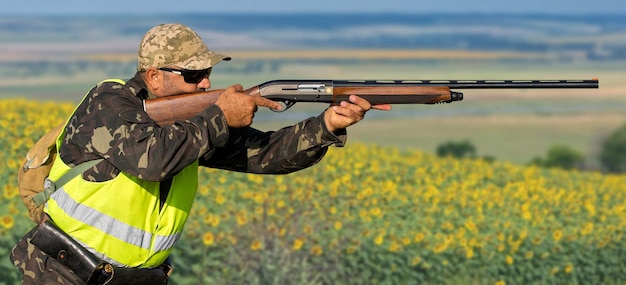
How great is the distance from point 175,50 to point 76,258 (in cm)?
100

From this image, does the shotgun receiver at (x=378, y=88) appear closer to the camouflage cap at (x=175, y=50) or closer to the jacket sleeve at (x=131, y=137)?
the camouflage cap at (x=175, y=50)

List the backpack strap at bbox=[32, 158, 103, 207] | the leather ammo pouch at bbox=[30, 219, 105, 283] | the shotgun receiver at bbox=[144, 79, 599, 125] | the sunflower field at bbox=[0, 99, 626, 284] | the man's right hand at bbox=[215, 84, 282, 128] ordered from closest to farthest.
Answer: the man's right hand at bbox=[215, 84, 282, 128]
the backpack strap at bbox=[32, 158, 103, 207]
the leather ammo pouch at bbox=[30, 219, 105, 283]
the shotgun receiver at bbox=[144, 79, 599, 125]
the sunflower field at bbox=[0, 99, 626, 284]

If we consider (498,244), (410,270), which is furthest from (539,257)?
(410,270)

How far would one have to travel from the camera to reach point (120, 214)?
17.1ft

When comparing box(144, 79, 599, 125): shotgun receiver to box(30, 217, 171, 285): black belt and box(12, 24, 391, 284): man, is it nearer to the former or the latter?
box(12, 24, 391, 284): man

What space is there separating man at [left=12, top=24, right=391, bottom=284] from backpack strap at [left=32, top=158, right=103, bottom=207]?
0.02 meters

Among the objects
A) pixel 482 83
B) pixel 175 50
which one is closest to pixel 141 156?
pixel 175 50

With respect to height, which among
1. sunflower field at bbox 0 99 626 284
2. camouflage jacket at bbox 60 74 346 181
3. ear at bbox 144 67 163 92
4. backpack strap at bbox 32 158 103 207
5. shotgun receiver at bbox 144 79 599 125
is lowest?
sunflower field at bbox 0 99 626 284

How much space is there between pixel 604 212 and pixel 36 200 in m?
7.57

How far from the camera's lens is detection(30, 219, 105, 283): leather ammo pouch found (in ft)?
17.2

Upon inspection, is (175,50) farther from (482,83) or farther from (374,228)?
(374,228)

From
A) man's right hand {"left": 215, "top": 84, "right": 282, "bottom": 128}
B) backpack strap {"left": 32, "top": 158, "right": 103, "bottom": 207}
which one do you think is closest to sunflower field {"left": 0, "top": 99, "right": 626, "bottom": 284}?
backpack strap {"left": 32, "top": 158, "right": 103, "bottom": 207}

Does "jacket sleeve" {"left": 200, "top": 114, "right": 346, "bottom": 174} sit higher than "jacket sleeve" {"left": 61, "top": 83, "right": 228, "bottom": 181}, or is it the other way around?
"jacket sleeve" {"left": 61, "top": 83, "right": 228, "bottom": 181}

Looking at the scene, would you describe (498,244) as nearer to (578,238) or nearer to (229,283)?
(578,238)
